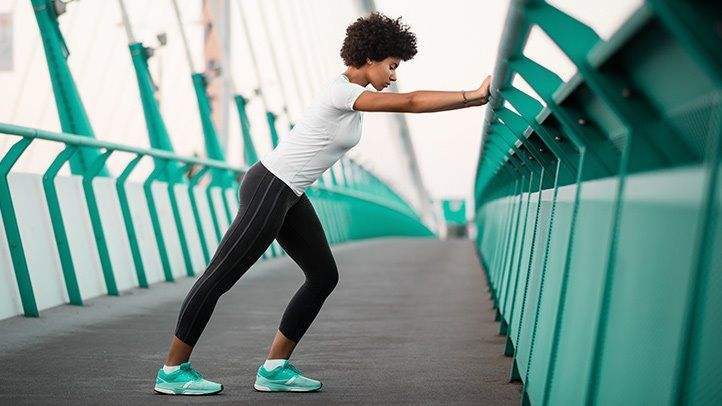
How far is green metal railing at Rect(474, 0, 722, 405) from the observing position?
2312mm

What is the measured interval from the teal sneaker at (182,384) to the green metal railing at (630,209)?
1.34 meters

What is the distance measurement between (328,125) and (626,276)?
248cm

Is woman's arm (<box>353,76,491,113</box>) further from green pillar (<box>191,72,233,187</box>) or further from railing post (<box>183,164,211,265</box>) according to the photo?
green pillar (<box>191,72,233,187</box>)

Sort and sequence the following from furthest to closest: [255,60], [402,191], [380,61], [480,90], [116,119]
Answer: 1. [402,191]
2. [255,60]
3. [116,119]
4. [380,61]
5. [480,90]

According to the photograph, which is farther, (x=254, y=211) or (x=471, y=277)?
(x=471, y=277)

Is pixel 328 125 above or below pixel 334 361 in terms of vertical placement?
above

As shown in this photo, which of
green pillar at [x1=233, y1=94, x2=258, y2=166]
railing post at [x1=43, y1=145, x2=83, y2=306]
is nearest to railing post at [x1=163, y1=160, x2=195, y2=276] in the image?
railing post at [x1=43, y1=145, x2=83, y2=306]

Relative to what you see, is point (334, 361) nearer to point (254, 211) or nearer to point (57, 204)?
point (254, 211)

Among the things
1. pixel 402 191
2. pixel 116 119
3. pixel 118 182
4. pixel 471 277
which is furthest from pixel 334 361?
pixel 402 191

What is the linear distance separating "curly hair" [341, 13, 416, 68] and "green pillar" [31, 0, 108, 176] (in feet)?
24.4

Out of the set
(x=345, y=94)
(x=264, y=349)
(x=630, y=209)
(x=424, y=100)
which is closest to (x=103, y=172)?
(x=264, y=349)

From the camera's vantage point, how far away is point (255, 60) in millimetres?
27156

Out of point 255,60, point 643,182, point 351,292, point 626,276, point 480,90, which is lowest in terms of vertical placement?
point 351,292

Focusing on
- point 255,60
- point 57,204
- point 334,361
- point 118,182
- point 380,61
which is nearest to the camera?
point 380,61
